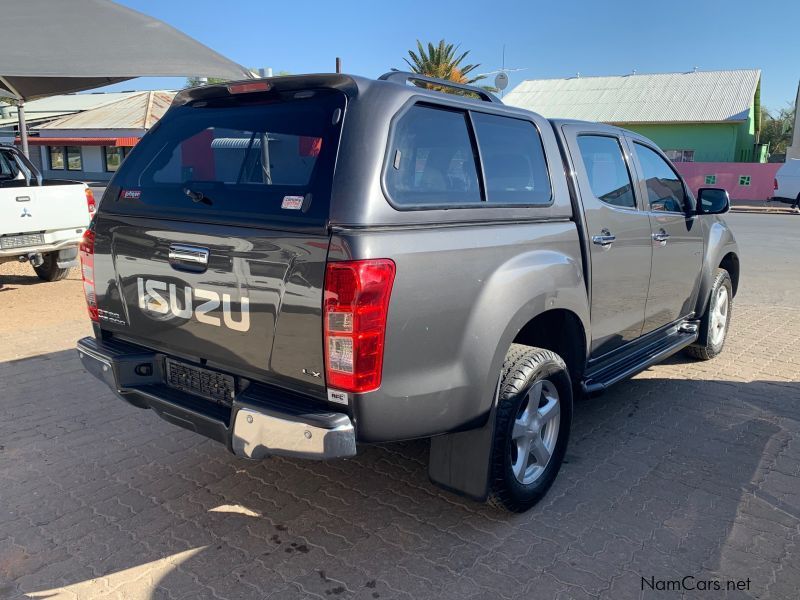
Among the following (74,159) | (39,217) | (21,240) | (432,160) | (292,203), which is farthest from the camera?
(74,159)

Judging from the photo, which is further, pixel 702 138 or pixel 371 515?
pixel 702 138

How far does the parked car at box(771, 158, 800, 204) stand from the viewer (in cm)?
2381

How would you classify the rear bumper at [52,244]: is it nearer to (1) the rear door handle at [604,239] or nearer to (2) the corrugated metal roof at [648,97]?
(1) the rear door handle at [604,239]

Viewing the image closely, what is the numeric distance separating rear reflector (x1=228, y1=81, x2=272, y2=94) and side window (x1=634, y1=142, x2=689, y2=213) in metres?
2.64

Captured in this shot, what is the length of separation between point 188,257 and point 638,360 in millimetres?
2873

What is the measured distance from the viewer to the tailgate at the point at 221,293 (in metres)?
2.47

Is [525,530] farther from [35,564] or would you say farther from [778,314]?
[778,314]

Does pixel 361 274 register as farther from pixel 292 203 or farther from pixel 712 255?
pixel 712 255

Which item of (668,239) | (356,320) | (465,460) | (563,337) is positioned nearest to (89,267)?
(356,320)

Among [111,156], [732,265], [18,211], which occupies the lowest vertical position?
[732,265]

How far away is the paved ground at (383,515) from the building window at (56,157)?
4072cm

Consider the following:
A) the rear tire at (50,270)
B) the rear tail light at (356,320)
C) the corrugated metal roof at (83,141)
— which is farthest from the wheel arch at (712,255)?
the corrugated metal roof at (83,141)

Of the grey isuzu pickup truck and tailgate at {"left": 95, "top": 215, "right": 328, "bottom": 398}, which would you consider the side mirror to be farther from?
tailgate at {"left": 95, "top": 215, "right": 328, "bottom": 398}

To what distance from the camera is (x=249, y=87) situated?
2.98 m
